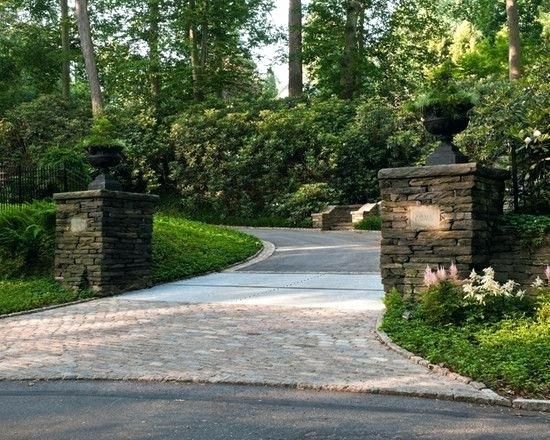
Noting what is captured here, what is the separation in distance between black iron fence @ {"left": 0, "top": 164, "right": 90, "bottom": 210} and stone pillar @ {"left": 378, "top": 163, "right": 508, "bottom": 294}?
26.8ft

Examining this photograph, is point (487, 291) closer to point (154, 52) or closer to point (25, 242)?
point (25, 242)

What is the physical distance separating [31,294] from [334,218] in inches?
451

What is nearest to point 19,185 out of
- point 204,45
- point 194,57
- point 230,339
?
point 230,339

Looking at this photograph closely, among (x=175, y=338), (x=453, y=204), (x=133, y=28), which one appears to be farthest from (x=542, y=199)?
(x=133, y=28)

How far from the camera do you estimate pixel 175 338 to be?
6070 mm

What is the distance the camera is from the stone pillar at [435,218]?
6512mm

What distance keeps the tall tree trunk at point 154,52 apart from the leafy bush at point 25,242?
604 inches

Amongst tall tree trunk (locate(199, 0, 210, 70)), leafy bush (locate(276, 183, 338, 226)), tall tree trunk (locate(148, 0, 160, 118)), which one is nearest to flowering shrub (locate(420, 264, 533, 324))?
leafy bush (locate(276, 183, 338, 226))

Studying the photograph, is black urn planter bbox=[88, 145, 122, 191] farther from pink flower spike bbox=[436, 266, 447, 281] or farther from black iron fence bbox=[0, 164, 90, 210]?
pink flower spike bbox=[436, 266, 447, 281]

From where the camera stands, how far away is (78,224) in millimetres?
9438

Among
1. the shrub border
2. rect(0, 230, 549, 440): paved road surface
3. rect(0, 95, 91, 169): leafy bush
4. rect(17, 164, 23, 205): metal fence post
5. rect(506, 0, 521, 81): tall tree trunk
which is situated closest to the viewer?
rect(0, 230, 549, 440): paved road surface

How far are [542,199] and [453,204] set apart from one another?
144 centimetres

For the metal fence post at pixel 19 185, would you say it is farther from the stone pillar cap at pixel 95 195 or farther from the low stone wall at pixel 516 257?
the low stone wall at pixel 516 257

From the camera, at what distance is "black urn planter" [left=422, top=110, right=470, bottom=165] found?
269 inches
